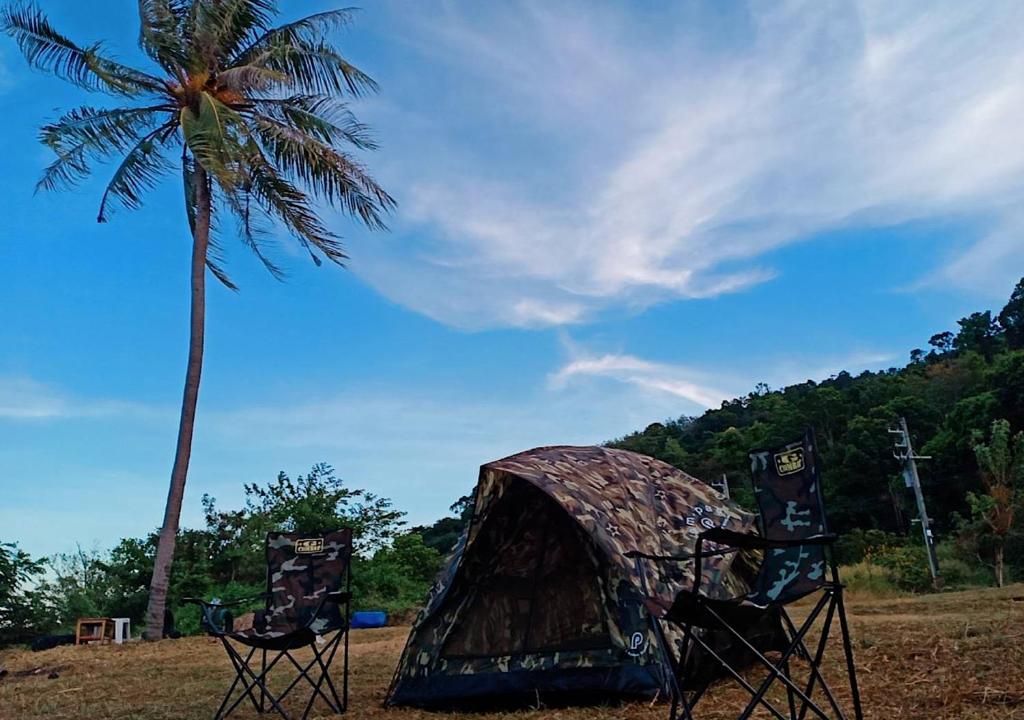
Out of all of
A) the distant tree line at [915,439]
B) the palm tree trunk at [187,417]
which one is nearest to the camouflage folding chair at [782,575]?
the palm tree trunk at [187,417]

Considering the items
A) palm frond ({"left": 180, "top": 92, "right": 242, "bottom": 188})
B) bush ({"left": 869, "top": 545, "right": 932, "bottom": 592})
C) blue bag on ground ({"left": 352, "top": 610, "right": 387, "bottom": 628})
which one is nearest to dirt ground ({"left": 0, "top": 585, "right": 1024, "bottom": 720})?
blue bag on ground ({"left": 352, "top": 610, "right": 387, "bottom": 628})

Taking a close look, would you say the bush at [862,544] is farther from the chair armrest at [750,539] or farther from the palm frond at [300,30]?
the chair armrest at [750,539]

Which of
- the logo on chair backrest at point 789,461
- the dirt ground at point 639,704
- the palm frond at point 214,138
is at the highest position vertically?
the palm frond at point 214,138

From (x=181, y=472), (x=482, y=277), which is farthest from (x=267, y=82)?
(x=181, y=472)

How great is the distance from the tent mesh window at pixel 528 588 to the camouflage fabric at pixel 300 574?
0.87 m

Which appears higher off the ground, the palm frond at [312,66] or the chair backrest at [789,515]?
→ the palm frond at [312,66]

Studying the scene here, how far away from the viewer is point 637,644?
14.0 ft

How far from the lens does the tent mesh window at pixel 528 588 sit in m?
4.66

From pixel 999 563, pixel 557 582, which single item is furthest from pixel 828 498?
pixel 557 582

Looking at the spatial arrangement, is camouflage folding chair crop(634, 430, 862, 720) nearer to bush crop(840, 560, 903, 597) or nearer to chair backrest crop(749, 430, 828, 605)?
chair backrest crop(749, 430, 828, 605)

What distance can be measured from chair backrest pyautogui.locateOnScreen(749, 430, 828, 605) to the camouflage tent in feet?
2.95

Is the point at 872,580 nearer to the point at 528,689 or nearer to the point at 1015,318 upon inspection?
the point at 528,689

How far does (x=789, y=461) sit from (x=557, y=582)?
5.82ft

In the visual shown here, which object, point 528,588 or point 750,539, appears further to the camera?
point 528,588
